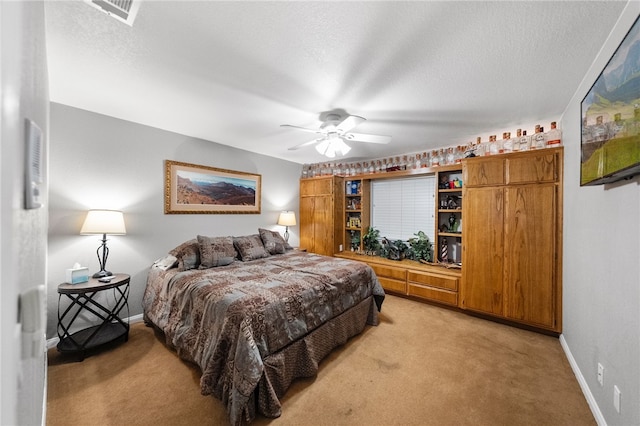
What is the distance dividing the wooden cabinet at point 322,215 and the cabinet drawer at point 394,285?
1094 millimetres

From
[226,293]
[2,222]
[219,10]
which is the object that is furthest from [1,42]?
[226,293]

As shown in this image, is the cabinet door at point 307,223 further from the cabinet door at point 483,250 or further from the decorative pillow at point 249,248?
the cabinet door at point 483,250

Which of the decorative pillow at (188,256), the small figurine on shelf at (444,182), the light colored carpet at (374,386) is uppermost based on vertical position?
the small figurine on shelf at (444,182)

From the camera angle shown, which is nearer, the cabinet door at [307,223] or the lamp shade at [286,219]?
the lamp shade at [286,219]

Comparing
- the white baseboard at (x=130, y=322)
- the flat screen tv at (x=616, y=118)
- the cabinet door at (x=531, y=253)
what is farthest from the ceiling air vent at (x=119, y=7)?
the cabinet door at (x=531, y=253)

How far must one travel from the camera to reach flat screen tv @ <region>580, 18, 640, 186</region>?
1.18 meters

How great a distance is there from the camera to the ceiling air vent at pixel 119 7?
127 cm

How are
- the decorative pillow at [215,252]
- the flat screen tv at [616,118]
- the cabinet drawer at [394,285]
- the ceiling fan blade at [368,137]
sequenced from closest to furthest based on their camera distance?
1. the flat screen tv at [616,118]
2. the ceiling fan blade at [368,137]
3. the decorative pillow at [215,252]
4. the cabinet drawer at [394,285]

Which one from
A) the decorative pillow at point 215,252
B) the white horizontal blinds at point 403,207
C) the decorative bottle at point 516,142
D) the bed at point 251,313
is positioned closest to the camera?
the bed at point 251,313

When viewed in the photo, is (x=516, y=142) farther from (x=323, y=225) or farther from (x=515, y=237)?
(x=323, y=225)

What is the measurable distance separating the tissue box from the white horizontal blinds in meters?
4.13

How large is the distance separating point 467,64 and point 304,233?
392 centimetres

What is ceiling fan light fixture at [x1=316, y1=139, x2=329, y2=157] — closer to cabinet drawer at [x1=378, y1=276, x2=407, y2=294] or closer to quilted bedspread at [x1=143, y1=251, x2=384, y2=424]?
quilted bedspread at [x1=143, y1=251, x2=384, y2=424]

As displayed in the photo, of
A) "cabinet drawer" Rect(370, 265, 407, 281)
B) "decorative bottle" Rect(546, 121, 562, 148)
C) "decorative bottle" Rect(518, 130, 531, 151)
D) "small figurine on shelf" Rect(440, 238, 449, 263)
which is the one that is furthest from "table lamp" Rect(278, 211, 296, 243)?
"decorative bottle" Rect(546, 121, 562, 148)
